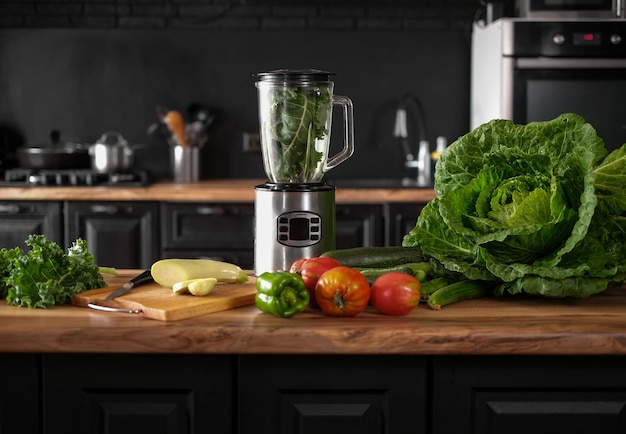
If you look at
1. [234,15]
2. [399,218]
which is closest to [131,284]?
[399,218]

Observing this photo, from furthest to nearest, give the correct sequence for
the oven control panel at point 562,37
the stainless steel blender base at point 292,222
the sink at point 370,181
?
the sink at point 370,181, the oven control panel at point 562,37, the stainless steel blender base at point 292,222

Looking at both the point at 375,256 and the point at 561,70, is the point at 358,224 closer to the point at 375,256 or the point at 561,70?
the point at 561,70

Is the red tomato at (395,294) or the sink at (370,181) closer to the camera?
the red tomato at (395,294)

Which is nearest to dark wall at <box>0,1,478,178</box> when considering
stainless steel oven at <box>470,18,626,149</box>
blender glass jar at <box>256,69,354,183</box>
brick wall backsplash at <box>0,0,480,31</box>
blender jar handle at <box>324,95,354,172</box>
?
brick wall backsplash at <box>0,0,480,31</box>

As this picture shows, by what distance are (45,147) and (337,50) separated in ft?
5.34

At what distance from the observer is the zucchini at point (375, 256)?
2100 mm

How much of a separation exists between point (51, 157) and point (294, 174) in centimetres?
257

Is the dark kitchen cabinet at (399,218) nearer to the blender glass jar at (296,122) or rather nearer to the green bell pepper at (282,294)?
the blender glass jar at (296,122)

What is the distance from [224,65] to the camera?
498 cm
